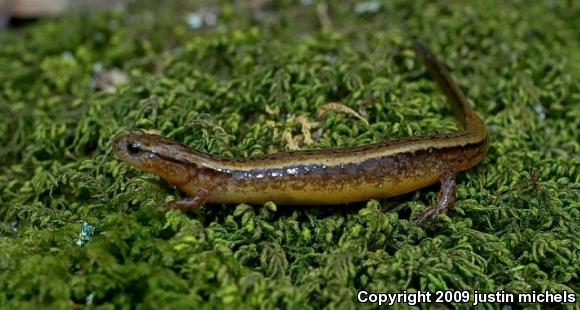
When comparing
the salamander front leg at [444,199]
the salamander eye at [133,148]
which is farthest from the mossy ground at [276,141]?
the salamander eye at [133,148]

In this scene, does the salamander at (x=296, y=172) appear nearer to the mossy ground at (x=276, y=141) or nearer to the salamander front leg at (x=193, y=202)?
the salamander front leg at (x=193, y=202)

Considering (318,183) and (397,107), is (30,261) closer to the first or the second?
(318,183)

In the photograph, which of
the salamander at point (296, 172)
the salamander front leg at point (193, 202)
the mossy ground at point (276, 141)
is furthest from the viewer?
the salamander at point (296, 172)

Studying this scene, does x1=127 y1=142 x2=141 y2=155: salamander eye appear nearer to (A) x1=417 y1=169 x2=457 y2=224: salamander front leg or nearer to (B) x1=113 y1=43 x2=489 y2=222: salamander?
(B) x1=113 y1=43 x2=489 y2=222: salamander

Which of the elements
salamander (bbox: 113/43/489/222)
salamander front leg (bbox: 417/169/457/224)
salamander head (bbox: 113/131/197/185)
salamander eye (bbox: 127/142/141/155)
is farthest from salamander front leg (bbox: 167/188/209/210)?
salamander front leg (bbox: 417/169/457/224)

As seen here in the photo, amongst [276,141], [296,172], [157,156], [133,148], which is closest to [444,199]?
[296,172]

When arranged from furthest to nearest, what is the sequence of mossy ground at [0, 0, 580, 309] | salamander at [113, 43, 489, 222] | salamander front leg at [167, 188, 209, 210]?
salamander at [113, 43, 489, 222]
salamander front leg at [167, 188, 209, 210]
mossy ground at [0, 0, 580, 309]
